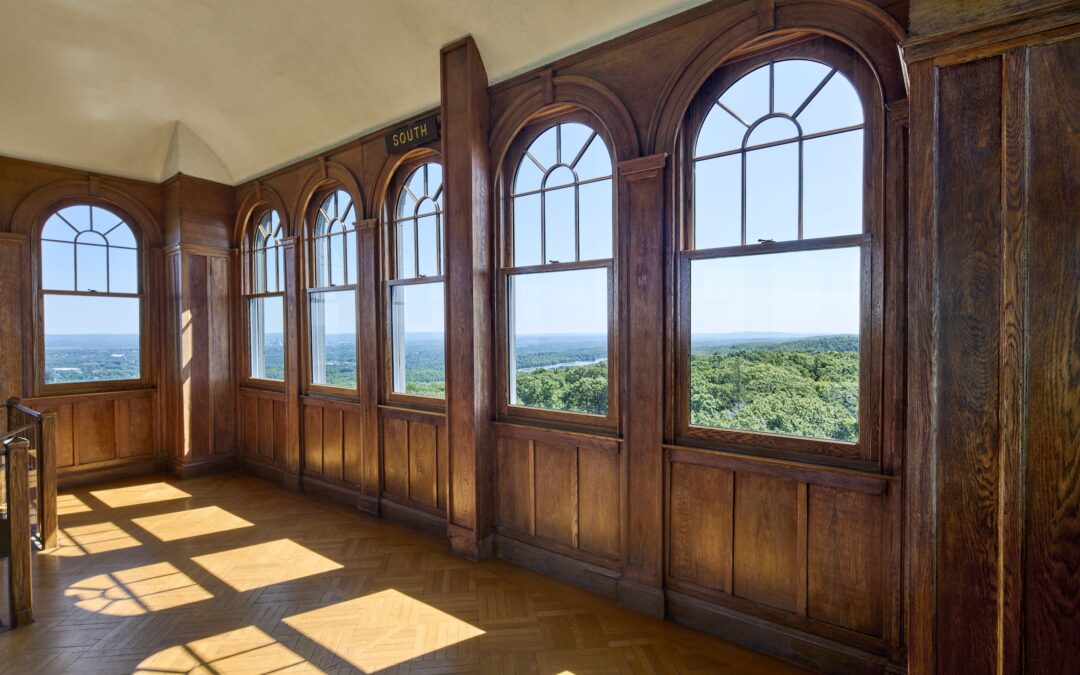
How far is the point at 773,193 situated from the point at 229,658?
3.65 m

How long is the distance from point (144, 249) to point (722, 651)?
7073mm

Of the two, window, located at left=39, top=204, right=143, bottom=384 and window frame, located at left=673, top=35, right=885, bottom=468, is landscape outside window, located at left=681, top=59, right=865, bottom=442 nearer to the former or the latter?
window frame, located at left=673, top=35, right=885, bottom=468

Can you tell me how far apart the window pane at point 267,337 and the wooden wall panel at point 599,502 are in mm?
3925

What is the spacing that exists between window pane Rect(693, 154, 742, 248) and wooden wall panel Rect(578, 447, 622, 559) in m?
1.41

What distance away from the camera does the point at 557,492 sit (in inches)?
135

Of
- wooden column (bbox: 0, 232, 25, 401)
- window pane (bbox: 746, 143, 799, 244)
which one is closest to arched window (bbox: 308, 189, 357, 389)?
wooden column (bbox: 0, 232, 25, 401)

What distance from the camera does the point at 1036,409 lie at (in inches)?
56.2

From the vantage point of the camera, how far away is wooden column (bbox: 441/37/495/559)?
11.8ft

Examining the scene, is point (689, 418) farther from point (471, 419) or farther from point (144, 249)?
point (144, 249)

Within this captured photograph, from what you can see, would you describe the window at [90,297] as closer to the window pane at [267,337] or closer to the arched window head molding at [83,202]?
the arched window head molding at [83,202]

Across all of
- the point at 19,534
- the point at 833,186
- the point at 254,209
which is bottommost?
the point at 19,534

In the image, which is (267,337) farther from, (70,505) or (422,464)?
(422,464)

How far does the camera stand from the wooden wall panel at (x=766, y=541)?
8.47ft

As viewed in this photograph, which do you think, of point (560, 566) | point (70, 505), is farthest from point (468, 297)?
point (70, 505)
